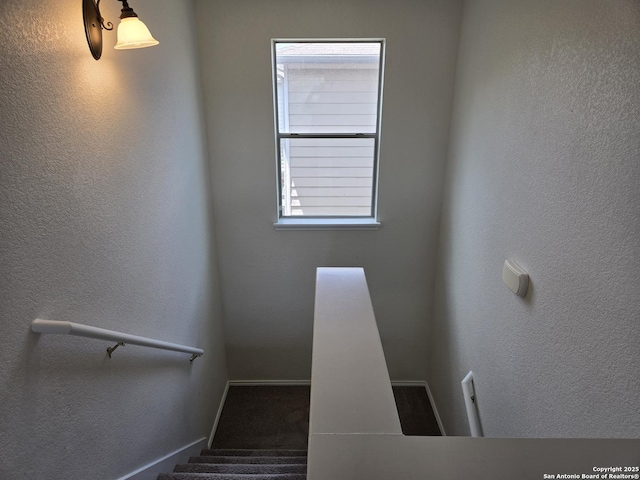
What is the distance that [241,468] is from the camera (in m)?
2.14

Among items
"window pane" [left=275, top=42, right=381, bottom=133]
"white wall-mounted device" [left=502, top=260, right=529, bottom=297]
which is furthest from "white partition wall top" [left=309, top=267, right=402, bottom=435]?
"window pane" [left=275, top=42, right=381, bottom=133]

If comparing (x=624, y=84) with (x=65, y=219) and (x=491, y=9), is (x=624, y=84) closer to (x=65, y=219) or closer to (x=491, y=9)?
(x=491, y=9)

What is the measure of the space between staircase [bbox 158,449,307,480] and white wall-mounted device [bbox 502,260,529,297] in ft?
4.11

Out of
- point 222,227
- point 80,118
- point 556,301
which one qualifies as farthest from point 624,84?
point 222,227

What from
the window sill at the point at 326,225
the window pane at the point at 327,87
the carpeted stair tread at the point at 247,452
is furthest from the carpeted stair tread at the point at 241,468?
the window pane at the point at 327,87

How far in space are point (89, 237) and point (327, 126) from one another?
2.10 metres

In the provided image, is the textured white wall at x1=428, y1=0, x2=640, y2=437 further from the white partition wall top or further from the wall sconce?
the wall sconce

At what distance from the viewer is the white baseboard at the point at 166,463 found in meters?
1.76

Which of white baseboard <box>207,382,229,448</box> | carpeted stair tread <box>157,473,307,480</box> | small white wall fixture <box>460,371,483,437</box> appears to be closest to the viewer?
carpeted stair tread <box>157,473,307,480</box>

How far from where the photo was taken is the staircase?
1.88 m

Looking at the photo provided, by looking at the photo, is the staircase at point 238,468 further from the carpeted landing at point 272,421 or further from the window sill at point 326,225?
the window sill at point 326,225

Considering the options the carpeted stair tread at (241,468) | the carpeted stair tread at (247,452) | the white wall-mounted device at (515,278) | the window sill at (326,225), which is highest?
the white wall-mounted device at (515,278)

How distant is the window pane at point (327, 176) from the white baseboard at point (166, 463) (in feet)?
5.93

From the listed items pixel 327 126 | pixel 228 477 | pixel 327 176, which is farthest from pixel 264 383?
pixel 327 126
